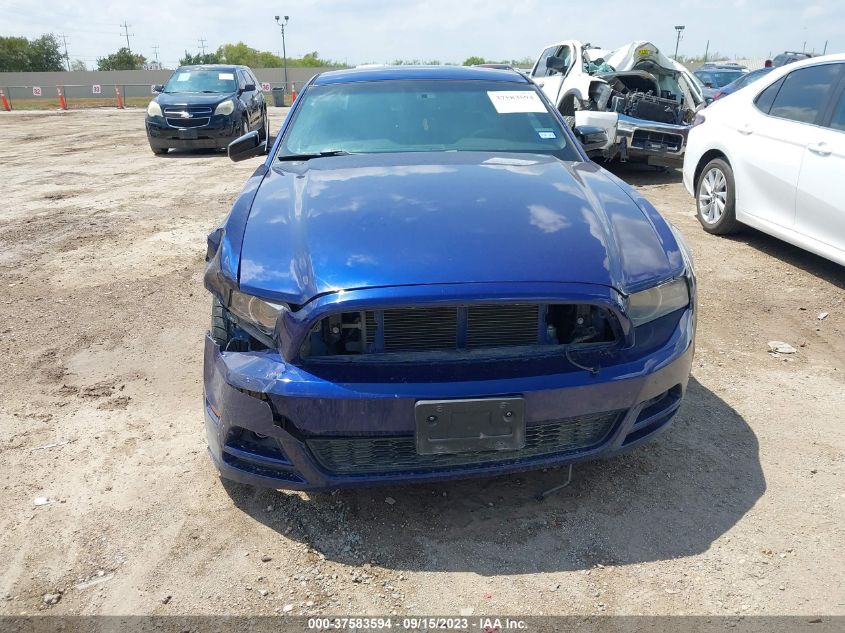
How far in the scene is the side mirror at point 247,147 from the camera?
164 inches

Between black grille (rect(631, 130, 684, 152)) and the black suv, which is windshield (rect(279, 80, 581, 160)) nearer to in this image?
black grille (rect(631, 130, 684, 152))

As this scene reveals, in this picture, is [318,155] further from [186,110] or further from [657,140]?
[186,110]

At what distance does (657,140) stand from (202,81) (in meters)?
8.55

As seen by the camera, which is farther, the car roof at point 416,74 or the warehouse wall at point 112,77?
the warehouse wall at point 112,77

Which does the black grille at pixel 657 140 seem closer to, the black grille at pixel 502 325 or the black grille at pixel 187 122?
the black grille at pixel 502 325

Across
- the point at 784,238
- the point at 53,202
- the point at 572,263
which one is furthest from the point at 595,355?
the point at 53,202

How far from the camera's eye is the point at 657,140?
8289mm

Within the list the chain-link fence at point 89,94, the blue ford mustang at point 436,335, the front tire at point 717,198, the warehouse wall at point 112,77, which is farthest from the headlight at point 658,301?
the warehouse wall at point 112,77

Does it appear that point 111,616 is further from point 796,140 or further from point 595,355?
point 796,140

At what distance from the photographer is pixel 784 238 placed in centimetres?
493

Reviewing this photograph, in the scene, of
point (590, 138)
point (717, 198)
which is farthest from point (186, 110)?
point (590, 138)

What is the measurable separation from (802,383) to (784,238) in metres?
1.94

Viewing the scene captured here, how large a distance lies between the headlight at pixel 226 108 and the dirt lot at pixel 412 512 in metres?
8.00

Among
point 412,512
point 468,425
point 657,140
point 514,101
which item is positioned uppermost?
point 514,101
